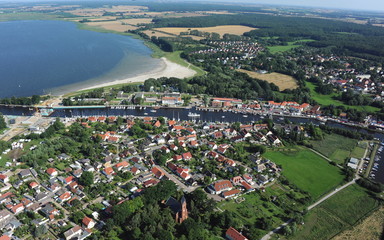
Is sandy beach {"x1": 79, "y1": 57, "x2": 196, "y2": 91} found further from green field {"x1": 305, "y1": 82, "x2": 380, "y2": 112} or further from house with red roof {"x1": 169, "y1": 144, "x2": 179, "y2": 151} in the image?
house with red roof {"x1": 169, "y1": 144, "x2": 179, "y2": 151}

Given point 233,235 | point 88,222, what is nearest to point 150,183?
point 88,222

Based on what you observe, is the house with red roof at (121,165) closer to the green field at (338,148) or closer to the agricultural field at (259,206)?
the agricultural field at (259,206)

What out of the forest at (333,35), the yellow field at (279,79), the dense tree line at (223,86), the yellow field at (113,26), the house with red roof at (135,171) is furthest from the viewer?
the yellow field at (113,26)

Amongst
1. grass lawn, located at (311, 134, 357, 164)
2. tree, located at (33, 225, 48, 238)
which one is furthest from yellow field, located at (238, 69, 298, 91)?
tree, located at (33, 225, 48, 238)

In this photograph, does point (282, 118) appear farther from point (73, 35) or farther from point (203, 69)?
point (73, 35)

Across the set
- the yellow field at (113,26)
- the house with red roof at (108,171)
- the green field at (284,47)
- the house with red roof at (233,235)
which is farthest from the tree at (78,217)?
the yellow field at (113,26)

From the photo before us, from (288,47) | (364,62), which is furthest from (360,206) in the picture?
(288,47)
